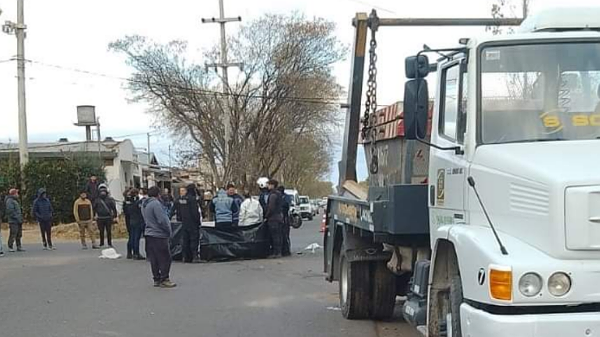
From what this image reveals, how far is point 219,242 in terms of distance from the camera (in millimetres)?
18391

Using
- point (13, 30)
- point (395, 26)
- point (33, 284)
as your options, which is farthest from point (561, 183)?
point (13, 30)

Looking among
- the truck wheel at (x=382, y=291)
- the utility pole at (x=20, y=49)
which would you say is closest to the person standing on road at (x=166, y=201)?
the truck wheel at (x=382, y=291)

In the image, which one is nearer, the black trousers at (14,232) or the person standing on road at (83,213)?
the black trousers at (14,232)

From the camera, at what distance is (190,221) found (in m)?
17.8

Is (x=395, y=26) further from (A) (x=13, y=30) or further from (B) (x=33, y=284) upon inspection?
(A) (x=13, y=30)

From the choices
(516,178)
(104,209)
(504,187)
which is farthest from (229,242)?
(516,178)

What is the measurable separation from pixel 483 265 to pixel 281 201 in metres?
13.8

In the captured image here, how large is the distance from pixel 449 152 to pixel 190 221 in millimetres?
11794

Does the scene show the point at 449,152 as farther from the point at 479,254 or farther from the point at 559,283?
the point at 559,283

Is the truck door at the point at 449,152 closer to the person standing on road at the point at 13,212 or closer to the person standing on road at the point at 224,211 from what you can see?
the person standing on road at the point at 224,211

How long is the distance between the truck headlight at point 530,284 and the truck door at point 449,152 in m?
1.35

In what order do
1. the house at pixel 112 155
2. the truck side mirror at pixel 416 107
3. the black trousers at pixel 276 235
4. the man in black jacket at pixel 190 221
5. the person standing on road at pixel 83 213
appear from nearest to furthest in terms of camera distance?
the truck side mirror at pixel 416 107
the man in black jacket at pixel 190 221
the black trousers at pixel 276 235
the person standing on road at pixel 83 213
the house at pixel 112 155

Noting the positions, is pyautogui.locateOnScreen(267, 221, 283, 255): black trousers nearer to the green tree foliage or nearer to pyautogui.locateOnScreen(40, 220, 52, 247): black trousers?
pyautogui.locateOnScreen(40, 220, 52, 247): black trousers

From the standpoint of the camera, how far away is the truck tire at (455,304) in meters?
5.71
